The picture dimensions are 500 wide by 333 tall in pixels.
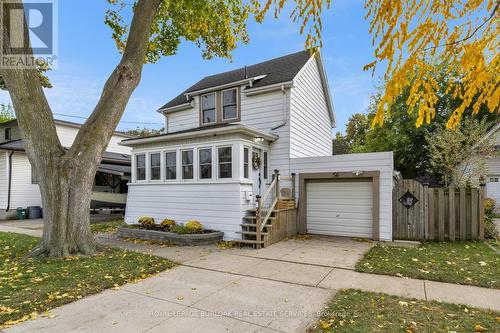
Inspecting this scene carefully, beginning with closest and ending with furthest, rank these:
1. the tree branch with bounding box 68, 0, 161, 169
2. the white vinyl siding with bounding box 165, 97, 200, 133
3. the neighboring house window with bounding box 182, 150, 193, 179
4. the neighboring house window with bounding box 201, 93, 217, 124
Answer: the tree branch with bounding box 68, 0, 161, 169 < the neighboring house window with bounding box 182, 150, 193, 179 < the neighboring house window with bounding box 201, 93, 217, 124 < the white vinyl siding with bounding box 165, 97, 200, 133

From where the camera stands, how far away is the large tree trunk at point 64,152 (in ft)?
21.3

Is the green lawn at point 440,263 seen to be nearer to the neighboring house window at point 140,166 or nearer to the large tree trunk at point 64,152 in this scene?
the large tree trunk at point 64,152

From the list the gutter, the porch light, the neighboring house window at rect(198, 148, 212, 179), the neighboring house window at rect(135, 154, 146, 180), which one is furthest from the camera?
the neighboring house window at rect(135, 154, 146, 180)

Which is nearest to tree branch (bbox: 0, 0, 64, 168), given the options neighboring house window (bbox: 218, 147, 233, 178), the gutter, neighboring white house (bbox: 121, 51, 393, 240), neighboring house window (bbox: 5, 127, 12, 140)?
the gutter

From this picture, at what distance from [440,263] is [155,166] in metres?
9.36

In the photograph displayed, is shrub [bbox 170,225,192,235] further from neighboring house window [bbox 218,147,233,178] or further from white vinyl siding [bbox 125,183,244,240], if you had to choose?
neighboring house window [bbox 218,147,233,178]

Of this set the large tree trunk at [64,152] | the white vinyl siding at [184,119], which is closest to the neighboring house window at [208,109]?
the white vinyl siding at [184,119]

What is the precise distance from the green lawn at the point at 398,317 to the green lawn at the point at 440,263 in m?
1.38

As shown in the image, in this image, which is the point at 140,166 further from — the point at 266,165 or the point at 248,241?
the point at 248,241

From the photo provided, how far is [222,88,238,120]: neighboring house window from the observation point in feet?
39.3

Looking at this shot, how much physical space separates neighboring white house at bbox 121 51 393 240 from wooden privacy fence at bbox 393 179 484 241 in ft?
1.57

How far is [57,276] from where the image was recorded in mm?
5188

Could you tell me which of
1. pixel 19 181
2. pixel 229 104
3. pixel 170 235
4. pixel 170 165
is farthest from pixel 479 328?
pixel 19 181

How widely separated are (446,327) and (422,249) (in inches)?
184
